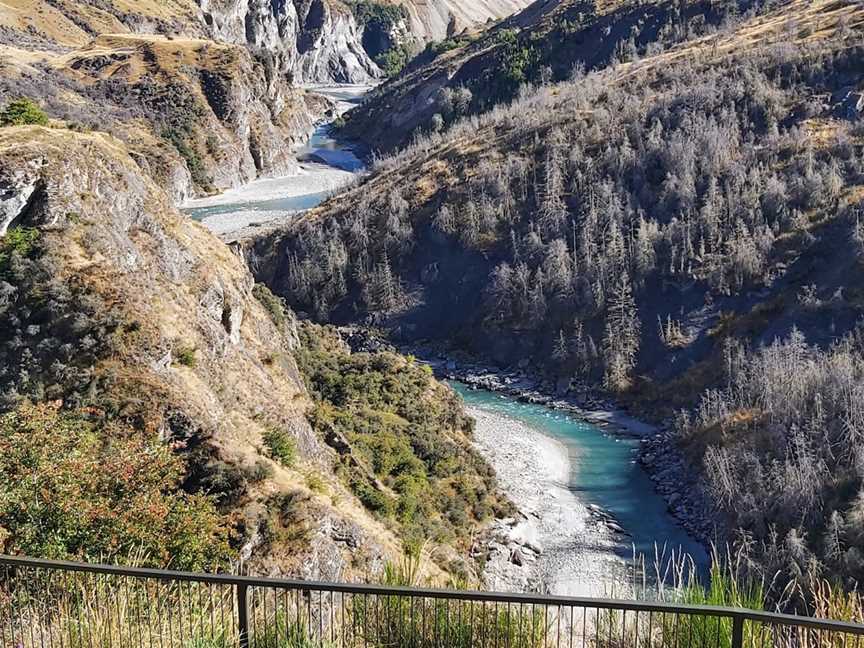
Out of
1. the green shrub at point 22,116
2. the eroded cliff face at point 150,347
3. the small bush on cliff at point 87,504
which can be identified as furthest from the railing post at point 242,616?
the green shrub at point 22,116

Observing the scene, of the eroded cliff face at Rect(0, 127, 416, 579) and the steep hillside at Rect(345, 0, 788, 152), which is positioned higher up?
the steep hillside at Rect(345, 0, 788, 152)

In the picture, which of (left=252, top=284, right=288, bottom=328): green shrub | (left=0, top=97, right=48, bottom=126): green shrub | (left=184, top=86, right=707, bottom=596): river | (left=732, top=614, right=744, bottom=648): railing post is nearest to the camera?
(left=732, top=614, right=744, bottom=648): railing post

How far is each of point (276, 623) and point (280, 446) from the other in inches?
677

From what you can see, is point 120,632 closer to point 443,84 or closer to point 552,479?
point 552,479

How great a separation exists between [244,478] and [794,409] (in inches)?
1234

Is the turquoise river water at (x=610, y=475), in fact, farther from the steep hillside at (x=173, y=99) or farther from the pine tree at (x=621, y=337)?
the steep hillside at (x=173, y=99)

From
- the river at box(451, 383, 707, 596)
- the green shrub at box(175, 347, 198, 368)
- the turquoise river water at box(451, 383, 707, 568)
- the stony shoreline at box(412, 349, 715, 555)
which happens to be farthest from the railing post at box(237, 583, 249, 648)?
the stony shoreline at box(412, 349, 715, 555)

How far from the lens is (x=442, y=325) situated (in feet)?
Result: 227

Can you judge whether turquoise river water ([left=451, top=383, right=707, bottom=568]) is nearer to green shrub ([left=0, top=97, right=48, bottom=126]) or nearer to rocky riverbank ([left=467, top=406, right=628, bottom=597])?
rocky riverbank ([left=467, top=406, right=628, bottom=597])

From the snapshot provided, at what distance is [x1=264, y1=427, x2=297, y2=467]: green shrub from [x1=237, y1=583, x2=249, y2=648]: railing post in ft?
55.3

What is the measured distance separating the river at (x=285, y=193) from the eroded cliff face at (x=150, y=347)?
2175 inches

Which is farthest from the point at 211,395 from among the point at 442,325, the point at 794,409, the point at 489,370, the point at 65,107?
the point at 65,107

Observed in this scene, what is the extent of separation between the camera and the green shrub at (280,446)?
81.1 ft

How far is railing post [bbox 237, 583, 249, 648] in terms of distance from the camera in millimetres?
7441
